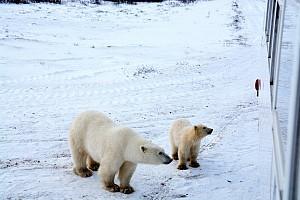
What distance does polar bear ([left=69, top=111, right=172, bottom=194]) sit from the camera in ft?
16.5

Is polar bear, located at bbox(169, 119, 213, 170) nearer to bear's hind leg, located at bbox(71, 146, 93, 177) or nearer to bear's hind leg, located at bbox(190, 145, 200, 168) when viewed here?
bear's hind leg, located at bbox(190, 145, 200, 168)

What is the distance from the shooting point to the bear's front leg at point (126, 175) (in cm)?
520

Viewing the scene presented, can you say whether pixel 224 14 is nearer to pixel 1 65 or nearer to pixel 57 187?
pixel 1 65

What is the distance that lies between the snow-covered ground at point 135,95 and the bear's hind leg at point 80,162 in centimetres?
8

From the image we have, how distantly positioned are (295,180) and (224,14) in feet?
87.2

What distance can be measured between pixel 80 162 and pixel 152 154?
107 centimetres

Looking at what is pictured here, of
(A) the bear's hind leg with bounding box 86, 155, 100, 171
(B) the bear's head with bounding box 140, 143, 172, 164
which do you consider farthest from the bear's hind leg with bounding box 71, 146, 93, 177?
(B) the bear's head with bounding box 140, 143, 172, 164

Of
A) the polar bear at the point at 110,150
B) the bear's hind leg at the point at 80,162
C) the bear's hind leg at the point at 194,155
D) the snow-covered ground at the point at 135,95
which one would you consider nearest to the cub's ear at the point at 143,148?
the polar bear at the point at 110,150

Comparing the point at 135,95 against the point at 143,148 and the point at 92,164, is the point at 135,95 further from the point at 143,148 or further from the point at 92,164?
the point at 143,148

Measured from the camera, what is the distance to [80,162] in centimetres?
562

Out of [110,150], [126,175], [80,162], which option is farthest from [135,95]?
[110,150]

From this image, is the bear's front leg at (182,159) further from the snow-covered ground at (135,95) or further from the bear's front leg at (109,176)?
the bear's front leg at (109,176)

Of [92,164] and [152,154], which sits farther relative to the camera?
[92,164]

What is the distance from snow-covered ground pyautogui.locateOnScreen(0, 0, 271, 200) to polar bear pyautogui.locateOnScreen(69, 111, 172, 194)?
0.63 feet
